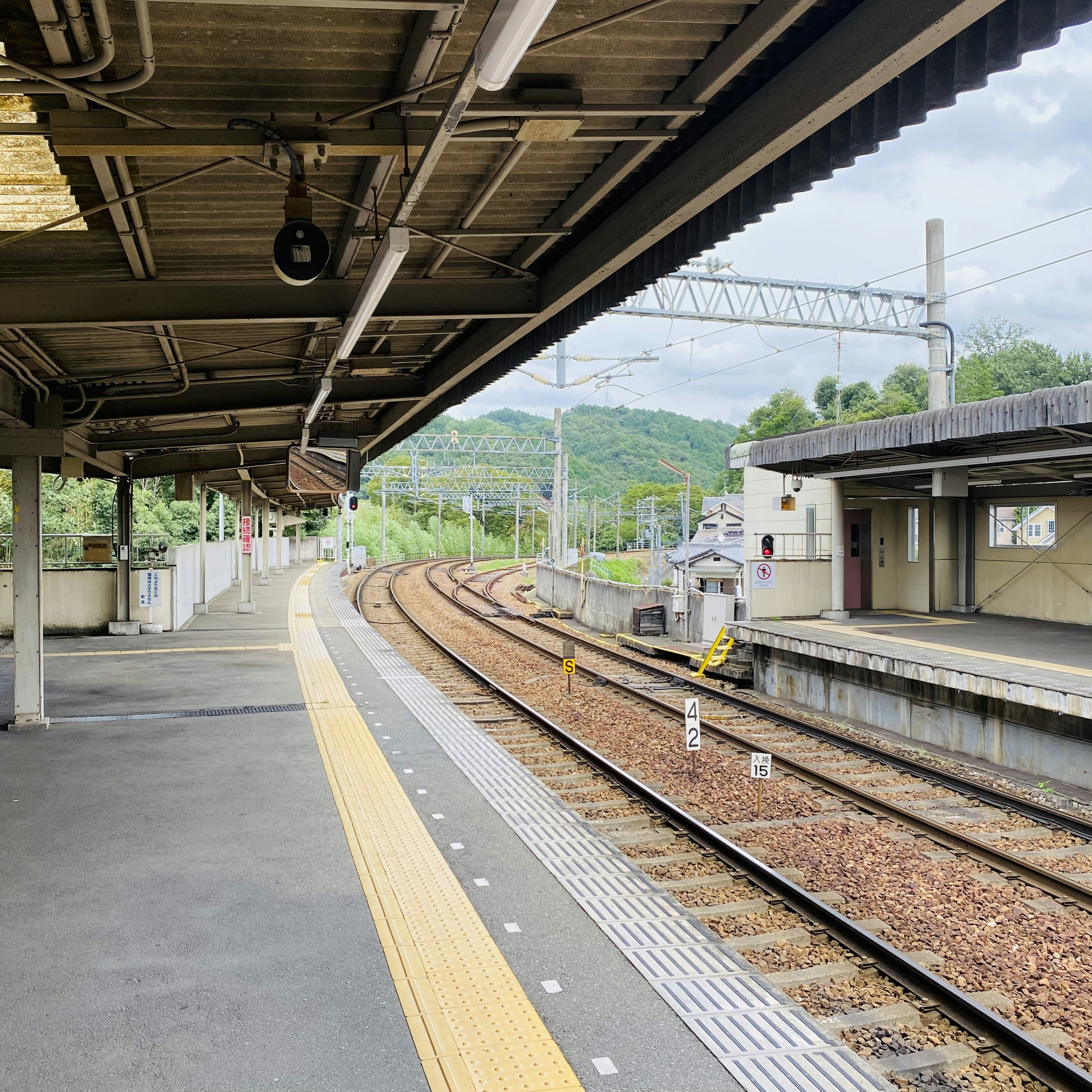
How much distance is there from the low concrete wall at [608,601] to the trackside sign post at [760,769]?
38.6 ft

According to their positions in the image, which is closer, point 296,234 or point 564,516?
point 296,234

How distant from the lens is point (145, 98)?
457 centimetres

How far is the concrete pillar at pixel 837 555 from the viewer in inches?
655

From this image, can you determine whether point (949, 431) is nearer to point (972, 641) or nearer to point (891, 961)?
point (972, 641)

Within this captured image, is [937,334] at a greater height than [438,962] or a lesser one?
greater

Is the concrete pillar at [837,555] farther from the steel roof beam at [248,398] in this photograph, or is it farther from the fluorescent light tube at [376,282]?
the fluorescent light tube at [376,282]

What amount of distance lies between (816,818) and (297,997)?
5.11 m

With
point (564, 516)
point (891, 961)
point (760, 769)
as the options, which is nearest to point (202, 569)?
point (564, 516)

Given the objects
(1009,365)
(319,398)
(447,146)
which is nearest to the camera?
(447,146)

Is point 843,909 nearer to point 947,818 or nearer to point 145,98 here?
point 947,818

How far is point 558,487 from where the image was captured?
29.4 meters

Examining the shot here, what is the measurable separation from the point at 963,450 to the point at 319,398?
9.52 meters

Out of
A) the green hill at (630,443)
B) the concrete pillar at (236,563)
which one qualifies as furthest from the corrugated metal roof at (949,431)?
the green hill at (630,443)

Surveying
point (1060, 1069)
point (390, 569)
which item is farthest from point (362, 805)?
point (390, 569)
